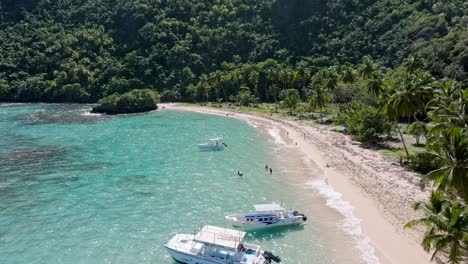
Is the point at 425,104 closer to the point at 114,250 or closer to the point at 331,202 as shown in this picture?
the point at 331,202

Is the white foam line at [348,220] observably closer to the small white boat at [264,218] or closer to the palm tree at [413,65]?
the small white boat at [264,218]

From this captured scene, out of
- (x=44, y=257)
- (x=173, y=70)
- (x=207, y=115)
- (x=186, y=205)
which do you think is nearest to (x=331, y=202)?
(x=186, y=205)

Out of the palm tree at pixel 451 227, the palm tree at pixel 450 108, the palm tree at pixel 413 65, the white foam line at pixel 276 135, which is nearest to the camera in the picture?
the palm tree at pixel 451 227

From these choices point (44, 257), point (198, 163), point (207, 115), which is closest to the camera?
point (44, 257)

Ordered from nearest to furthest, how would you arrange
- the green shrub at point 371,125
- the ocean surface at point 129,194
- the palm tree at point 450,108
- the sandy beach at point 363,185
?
the sandy beach at point 363,185
the ocean surface at point 129,194
the palm tree at point 450,108
the green shrub at point 371,125

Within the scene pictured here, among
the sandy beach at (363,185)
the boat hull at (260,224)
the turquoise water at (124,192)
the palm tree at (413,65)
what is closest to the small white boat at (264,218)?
the boat hull at (260,224)

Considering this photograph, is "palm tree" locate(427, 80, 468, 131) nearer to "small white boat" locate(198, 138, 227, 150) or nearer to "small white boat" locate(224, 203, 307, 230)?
"small white boat" locate(224, 203, 307, 230)
